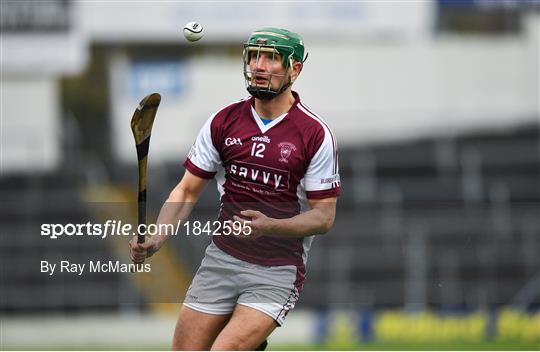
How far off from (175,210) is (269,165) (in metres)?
0.39

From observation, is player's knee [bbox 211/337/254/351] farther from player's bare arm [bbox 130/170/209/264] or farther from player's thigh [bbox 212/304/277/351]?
player's bare arm [bbox 130/170/209/264]

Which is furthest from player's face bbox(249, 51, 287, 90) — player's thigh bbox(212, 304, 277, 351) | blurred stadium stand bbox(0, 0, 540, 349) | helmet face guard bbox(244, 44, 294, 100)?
blurred stadium stand bbox(0, 0, 540, 349)

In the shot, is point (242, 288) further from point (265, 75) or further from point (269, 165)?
point (265, 75)

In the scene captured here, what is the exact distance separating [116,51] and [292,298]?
273 inches

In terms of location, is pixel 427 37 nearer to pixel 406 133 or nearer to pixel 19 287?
pixel 406 133

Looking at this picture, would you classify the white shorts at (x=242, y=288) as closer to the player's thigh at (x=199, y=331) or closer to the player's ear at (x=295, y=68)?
the player's thigh at (x=199, y=331)

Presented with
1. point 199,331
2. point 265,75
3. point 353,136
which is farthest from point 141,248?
point 353,136

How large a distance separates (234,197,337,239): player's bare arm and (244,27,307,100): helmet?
1.30ft

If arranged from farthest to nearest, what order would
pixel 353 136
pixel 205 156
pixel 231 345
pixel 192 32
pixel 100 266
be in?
pixel 353 136, pixel 100 266, pixel 192 32, pixel 205 156, pixel 231 345

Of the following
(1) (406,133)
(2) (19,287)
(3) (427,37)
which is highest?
(3) (427,37)

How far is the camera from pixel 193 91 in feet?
35.7

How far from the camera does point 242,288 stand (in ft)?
13.9

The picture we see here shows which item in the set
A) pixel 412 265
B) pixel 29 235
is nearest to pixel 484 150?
pixel 412 265

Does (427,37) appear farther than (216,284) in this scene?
Yes
